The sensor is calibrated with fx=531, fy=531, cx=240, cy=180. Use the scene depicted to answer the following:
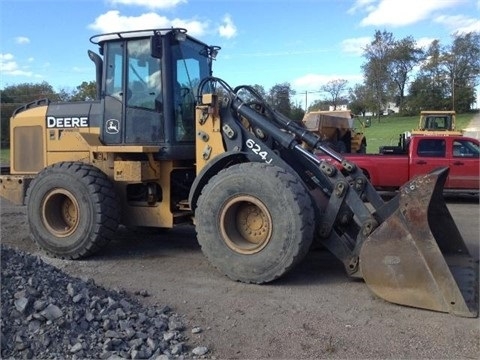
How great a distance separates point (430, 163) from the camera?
1345 centimetres

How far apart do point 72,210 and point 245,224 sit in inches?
101

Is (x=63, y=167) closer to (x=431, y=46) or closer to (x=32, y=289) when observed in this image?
(x=32, y=289)

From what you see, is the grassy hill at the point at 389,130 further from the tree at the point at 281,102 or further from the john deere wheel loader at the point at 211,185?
the john deere wheel loader at the point at 211,185

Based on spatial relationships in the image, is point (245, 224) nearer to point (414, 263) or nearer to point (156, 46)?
point (414, 263)

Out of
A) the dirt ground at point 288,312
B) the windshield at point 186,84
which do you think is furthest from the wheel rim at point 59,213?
the windshield at point 186,84

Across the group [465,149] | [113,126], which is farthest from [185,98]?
[465,149]

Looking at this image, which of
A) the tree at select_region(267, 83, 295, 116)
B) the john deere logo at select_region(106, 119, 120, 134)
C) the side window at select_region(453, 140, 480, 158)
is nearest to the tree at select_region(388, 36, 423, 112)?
the tree at select_region(267, 83, 295, 116)

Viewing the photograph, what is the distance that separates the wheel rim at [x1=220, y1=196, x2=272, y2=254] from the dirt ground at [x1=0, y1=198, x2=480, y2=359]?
0.44 meters

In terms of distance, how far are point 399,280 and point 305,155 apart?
188 centimetres

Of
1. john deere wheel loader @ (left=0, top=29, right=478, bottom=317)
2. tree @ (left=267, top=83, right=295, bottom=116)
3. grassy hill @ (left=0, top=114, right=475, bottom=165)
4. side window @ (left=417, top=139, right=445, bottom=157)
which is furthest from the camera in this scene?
grassy hill @ (left=0, top=114, right=475, bottom=165)

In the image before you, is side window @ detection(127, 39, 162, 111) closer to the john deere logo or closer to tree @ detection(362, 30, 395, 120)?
the john deere logo

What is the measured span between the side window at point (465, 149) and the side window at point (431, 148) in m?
0.32

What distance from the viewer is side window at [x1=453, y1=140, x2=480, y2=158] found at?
44.0 ft

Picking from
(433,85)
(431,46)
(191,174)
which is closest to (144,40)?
(191,174)
